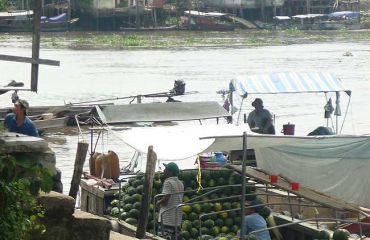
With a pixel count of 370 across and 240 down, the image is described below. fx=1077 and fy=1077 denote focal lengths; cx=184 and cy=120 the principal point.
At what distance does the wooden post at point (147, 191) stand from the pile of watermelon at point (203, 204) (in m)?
0.24

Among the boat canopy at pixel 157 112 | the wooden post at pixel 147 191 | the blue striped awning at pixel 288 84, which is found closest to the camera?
the wooden post at pixel 147 191

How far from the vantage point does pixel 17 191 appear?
5188 mm

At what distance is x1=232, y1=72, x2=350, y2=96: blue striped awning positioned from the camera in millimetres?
16094

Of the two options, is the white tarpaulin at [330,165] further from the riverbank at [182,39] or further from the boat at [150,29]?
the boat at [150,29]

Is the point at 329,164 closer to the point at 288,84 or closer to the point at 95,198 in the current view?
the point at 95,198

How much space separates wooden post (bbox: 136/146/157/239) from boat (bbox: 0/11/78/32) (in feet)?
199

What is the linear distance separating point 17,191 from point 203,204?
6191mm

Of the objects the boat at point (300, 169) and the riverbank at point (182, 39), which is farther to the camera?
the riverbank at point (182, 39)

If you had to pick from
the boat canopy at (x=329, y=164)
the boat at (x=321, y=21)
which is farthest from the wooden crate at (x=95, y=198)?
the boat at (x=321, y=21)

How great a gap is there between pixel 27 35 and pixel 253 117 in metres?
57.2

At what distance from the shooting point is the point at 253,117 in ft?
50.9

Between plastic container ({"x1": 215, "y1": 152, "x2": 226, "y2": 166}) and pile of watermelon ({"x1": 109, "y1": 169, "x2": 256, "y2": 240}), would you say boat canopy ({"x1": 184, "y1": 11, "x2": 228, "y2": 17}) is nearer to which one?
plastic container ({"x1": 215, "y1": 152, "x2": 226, "y2": 166})

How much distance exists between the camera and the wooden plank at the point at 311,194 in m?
11.0

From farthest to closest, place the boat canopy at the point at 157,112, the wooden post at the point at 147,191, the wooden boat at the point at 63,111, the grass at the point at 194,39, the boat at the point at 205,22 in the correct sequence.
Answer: the boat at the point at 205,22 → the grass at the point at 194,39 → the wooden boat at the point at 63,111 → the boat canopy at the point at 157,112 → the wooden post at the point at 147,191
